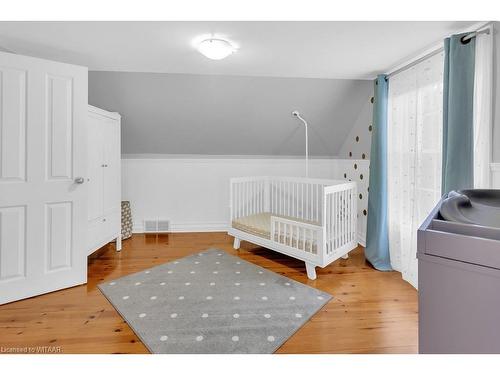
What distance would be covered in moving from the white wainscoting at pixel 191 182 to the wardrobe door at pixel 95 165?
102 cm

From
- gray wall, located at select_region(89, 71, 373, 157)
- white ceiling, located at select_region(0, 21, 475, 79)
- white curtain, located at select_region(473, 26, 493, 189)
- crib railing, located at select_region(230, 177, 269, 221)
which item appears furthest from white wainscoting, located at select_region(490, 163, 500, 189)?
crib railing, located at select_region(230, 177, 269, 221)

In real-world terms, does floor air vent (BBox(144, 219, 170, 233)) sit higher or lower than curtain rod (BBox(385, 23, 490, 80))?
lower

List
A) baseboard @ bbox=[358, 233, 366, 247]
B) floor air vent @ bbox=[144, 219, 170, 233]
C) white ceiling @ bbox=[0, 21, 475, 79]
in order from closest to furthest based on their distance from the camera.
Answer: white ceiling @ bbox=[0, 21, 475, 79] < baseboard @ bbox=[358, 233, 366, 247] < floor air vent @ bbox=[144, 219, 170, 233]

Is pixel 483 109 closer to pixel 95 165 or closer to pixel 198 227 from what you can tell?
pixel 95 165

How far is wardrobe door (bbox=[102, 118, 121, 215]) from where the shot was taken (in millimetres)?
2686

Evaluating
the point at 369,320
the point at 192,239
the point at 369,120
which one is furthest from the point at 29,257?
the point at 369,120

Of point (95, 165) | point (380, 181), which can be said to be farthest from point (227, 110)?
point (380, 181)

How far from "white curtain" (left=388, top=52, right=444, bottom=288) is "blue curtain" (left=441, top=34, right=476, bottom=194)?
0.30 meters

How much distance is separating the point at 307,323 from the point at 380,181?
151 cm

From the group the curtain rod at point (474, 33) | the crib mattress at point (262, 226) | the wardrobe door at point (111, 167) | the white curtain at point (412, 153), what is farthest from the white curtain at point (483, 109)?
the wardrobe door at point (111, 167)

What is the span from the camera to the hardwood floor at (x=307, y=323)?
143cm

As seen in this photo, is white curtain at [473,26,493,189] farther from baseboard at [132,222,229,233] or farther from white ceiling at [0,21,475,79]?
baseboard at [132,222,229,233]

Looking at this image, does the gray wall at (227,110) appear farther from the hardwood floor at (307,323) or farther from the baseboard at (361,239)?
the hardwood floor at (307,323)

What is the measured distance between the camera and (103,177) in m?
2.65
